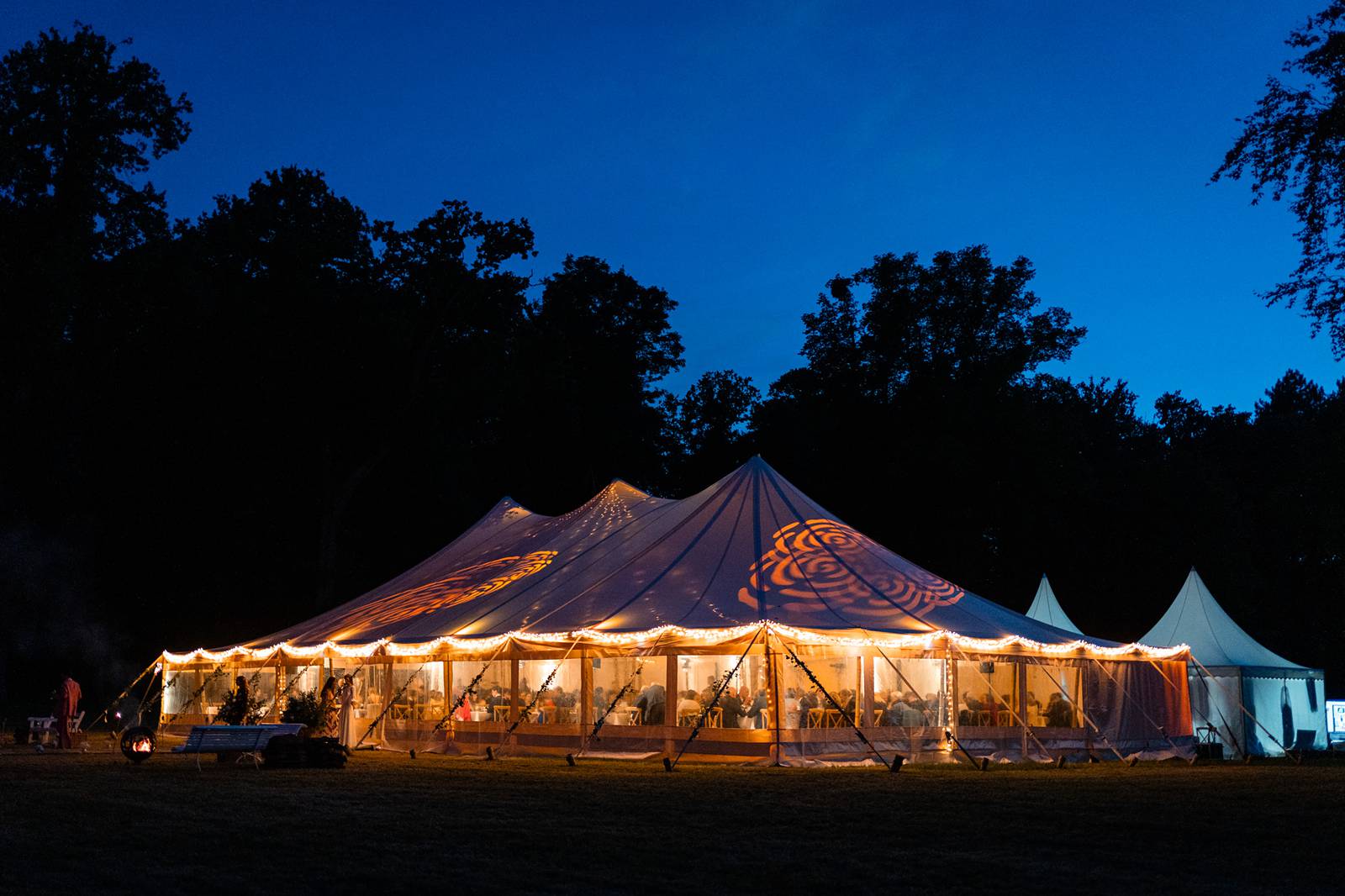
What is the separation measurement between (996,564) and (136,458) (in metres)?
22.9

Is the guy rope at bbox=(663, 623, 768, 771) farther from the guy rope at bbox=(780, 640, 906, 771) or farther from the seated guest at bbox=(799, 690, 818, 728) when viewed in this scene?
the seated guest at bbox=(799, 690, 818, 728)

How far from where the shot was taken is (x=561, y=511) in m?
A: 40.0

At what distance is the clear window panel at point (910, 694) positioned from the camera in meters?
16.8

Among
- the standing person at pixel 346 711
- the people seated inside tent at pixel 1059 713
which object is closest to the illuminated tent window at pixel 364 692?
the standing person at pixel 346 711

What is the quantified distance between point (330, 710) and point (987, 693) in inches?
357

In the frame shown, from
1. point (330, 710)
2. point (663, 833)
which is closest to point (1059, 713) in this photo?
point (330, 710)

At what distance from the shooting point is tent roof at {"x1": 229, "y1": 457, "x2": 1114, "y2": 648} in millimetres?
16391

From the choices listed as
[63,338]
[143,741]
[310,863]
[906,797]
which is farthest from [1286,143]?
[63,338]

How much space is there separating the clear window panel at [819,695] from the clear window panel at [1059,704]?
8.23 feet

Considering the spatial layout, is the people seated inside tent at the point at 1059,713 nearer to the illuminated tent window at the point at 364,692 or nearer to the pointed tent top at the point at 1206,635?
the pointed tent top at the point at 1206,635

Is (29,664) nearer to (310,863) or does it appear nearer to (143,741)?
(143,741)

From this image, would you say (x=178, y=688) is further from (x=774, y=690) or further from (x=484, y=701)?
(x=774, y=690)

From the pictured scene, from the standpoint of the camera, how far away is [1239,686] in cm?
2156

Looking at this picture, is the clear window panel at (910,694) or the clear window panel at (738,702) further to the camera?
the clear window panel at (910,694)
